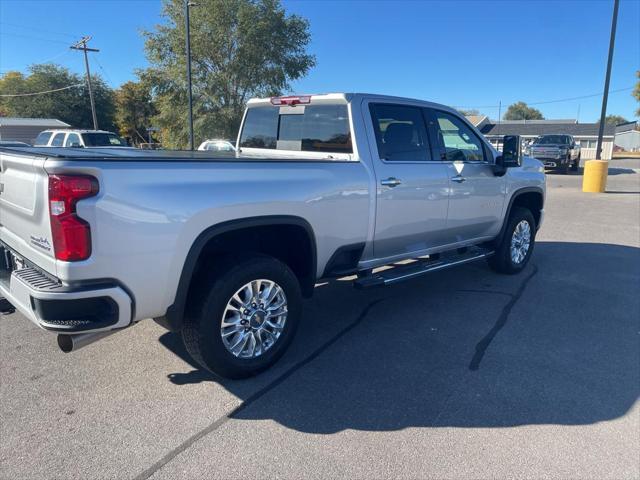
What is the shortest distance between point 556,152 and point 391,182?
2386cm

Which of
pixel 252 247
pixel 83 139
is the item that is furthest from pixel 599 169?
pixel 83 139

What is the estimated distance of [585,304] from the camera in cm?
529

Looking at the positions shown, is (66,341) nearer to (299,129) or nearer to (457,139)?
(299,129)

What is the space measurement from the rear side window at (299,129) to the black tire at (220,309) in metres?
1.41

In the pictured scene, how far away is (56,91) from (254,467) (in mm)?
63519

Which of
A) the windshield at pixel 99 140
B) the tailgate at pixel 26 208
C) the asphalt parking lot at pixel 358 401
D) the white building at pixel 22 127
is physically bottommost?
the asphalt parking lot at pixel 358 401

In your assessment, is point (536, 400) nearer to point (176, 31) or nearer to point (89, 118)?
point (176, 31)

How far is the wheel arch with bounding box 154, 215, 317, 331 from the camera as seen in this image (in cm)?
305

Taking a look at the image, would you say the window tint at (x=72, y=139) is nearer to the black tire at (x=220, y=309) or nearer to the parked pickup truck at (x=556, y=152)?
the black tire at (x=220, y=309)

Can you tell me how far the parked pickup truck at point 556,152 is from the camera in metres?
24.9

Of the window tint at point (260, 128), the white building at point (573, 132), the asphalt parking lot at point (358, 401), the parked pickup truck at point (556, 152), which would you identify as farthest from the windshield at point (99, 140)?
the white building at point (573, 132)

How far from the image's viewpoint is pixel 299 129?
4.79 meters

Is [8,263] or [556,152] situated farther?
[556,152]

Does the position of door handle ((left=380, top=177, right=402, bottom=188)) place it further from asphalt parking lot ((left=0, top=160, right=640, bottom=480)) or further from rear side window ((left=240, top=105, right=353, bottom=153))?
asphalt parking lot ((left=0, top=160, right=640, bottom=480))
